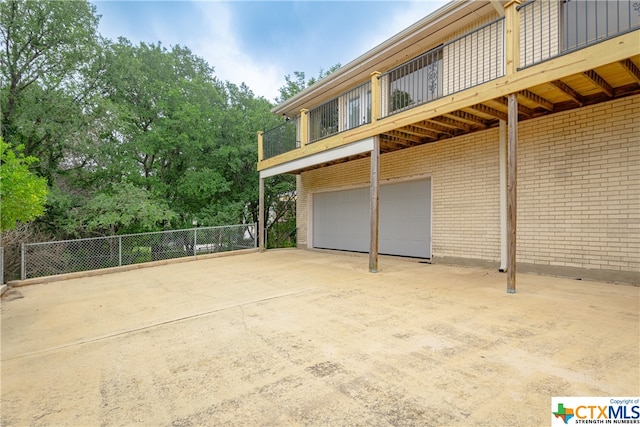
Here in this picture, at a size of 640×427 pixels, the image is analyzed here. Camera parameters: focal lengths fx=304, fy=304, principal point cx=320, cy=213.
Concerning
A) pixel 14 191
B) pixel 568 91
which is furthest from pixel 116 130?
pixel 568 91

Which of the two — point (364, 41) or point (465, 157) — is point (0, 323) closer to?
point (465, 157)

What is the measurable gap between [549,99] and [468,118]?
1.29 meters

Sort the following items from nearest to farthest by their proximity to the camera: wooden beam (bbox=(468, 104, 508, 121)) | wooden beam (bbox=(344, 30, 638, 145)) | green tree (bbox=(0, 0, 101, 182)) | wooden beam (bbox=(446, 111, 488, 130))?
wooden beam (bbox=(344, 30, 638, 145))
wooden beam (bbox=(468, 104, 508, 121))
wooden beam (bbox=(446, 111, 488, 130))
green tree (bbox=(0, 0, 101, 182))

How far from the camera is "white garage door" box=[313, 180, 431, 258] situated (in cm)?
791

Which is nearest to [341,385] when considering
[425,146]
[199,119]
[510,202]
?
[510,202]

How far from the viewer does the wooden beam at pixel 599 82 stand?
163 inches

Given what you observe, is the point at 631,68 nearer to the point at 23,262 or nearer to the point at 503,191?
the point at 503,191

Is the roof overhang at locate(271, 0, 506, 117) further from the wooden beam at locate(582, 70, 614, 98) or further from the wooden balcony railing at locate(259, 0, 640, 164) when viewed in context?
the wooden beam at locate(582, 70, 614, 98)

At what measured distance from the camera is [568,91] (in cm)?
468

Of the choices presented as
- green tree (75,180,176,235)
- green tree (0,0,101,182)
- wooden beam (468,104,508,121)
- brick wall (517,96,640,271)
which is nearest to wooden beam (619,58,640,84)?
brick wall (517,96,640,271)

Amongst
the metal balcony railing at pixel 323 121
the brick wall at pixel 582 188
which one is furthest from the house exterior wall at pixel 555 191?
the metal balcony railing at pixel 323 121

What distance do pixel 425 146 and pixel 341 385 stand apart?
22.7 feet

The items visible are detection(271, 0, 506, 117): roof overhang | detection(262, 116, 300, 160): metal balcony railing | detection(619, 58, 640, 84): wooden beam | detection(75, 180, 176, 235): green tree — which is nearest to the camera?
detection(619, 58, 640, 84): wooden beam

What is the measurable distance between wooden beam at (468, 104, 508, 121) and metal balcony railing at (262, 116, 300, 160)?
604 centimetres
